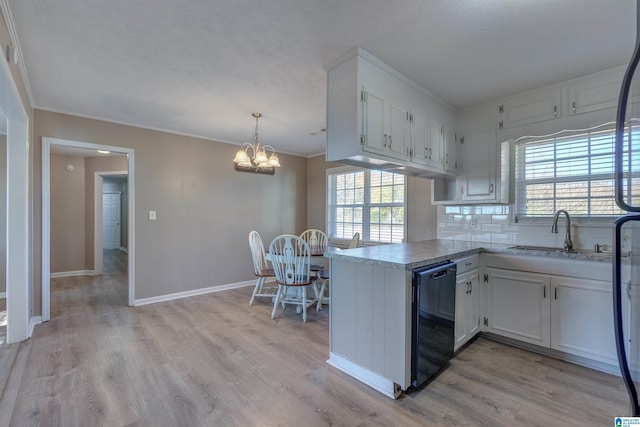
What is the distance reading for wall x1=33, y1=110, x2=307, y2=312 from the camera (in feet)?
12.0

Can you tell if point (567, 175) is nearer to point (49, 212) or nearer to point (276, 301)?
point (276, 301)

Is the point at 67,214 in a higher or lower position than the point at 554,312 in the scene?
higher

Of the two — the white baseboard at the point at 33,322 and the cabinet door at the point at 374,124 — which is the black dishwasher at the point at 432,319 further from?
the white baseboard at the point at 33,322

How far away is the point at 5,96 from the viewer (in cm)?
215

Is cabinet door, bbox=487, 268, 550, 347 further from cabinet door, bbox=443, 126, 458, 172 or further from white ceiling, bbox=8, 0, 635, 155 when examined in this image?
white ceiling, bbox=8, 0, 635, 155

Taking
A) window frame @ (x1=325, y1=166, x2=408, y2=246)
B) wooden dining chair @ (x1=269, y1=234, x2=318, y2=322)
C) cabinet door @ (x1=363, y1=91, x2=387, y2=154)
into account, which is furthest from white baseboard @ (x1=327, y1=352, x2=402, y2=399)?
window frame @ (x1=325, y1=166, x2=408, y2=246)

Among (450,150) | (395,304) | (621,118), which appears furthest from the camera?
(450,150)

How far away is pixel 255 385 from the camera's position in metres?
2.07

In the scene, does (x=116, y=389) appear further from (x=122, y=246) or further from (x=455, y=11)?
(x=122, y=246)

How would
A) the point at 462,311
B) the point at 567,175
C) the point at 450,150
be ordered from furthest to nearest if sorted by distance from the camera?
the point at 450,150, the point at 567,175, the point at 462,311

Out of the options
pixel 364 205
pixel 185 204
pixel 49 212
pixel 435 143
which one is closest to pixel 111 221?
pixel 185 204

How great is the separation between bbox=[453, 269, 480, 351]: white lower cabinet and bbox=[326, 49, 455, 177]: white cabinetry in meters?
1.09

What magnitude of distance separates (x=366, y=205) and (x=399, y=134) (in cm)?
224

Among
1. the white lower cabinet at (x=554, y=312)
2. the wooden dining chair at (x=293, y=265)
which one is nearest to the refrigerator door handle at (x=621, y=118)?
the white lower cabinet at (x=554, y=312)
